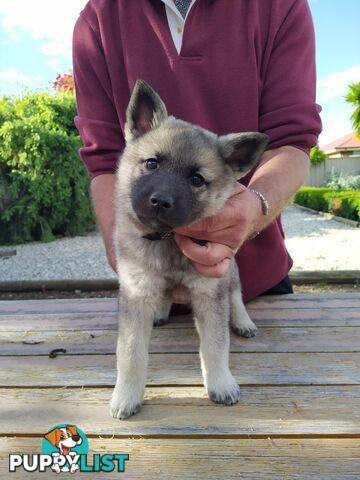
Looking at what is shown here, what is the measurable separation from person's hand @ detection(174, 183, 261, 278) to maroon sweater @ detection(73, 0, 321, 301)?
2.53 ft

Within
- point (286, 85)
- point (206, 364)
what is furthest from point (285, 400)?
point (286, 85)

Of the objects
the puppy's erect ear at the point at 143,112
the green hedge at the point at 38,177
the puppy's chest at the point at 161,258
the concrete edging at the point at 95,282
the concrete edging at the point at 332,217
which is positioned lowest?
the concrete edging at the point at 332,217

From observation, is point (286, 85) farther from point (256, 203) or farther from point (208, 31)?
point (256, 203)

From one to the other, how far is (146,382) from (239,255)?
4.10 ft

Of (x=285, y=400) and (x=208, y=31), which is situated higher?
(x=208, y=31)

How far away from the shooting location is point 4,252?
26.8ft

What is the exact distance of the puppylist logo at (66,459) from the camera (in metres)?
1.53

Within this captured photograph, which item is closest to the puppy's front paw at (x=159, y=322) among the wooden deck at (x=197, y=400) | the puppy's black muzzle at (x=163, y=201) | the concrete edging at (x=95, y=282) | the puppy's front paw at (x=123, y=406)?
the wooden deck at (x=197, y=400)

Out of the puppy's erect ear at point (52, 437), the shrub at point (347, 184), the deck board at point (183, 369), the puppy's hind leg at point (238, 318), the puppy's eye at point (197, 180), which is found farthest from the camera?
the shrub at point (347, 184)

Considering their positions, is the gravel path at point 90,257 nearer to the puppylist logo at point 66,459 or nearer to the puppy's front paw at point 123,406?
the puppy's front paw at point 123,406

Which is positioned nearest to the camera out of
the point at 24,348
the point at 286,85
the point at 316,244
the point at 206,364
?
the point at 206,364

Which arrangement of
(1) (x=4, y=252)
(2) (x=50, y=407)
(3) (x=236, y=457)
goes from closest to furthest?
(3) (x=236, y=457) < (2) (x=50, y=407) < (1) (x=4, y=252)

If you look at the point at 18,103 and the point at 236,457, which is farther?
the point at 18,103

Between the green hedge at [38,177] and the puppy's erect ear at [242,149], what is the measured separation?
707 cm
